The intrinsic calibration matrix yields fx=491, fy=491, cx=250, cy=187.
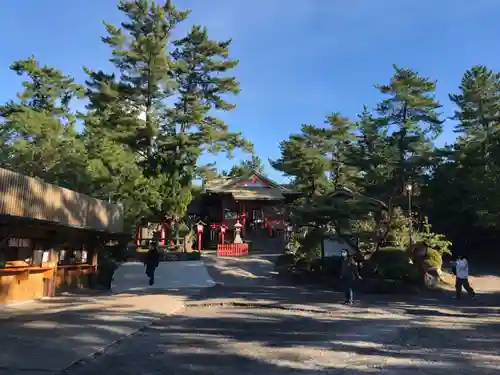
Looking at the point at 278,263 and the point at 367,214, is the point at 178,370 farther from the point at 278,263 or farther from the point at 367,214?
the point at 278,263

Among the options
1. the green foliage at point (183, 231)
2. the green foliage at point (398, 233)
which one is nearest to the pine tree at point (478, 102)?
the green foliage at point (398, 233)

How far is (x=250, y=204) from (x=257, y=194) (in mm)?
1238

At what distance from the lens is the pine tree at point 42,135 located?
28969 millimetres

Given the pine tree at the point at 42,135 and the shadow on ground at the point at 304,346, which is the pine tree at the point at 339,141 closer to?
the pine tree at the point at 42,135

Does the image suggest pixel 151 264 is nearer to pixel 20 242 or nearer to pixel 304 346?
pixel 20 242

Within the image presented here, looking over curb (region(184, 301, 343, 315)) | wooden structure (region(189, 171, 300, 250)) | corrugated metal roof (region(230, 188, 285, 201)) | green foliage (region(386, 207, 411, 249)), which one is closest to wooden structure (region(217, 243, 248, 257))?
wooden structure (region(189, 171, 300, 250))

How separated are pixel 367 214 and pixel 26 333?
1651 cm

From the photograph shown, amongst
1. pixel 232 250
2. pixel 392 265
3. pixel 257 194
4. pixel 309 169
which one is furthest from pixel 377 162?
pixel 257 194

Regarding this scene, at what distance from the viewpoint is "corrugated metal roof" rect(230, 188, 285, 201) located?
42034mm

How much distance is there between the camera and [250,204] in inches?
1715

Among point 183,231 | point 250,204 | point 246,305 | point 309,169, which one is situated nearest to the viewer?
point 246,305

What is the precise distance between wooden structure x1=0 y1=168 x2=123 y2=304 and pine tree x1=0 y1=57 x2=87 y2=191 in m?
8.31

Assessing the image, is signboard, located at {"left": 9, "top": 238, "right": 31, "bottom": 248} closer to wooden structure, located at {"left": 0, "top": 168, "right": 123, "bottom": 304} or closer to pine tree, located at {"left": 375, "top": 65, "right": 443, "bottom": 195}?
wooden structure, located at {"left": 0, "top": 168, "right": 123, "bottom": 304}

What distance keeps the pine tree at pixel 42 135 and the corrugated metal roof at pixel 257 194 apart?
47.0 feet
